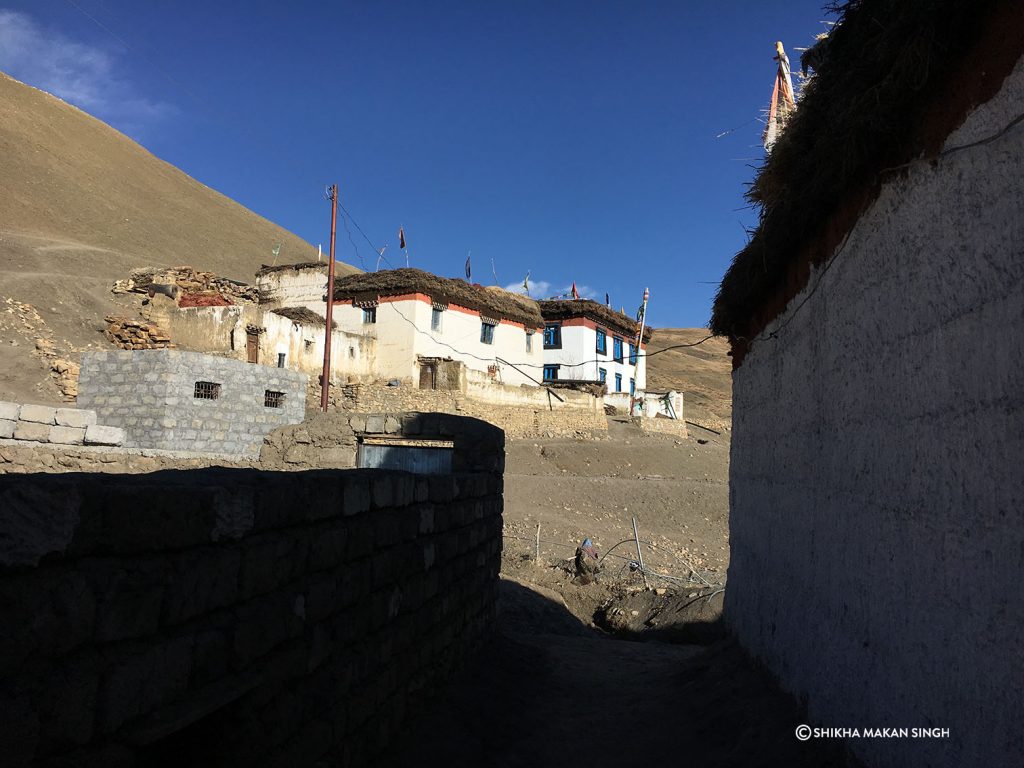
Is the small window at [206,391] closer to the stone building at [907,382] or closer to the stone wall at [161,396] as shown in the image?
the stone wall at [161,396]

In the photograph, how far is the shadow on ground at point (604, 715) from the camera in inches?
179

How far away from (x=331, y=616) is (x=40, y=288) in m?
32.0

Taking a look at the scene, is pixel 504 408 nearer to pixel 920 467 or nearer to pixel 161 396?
pixel 161 396

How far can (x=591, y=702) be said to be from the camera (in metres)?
6.52

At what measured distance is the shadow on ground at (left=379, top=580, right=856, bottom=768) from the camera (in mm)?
4547

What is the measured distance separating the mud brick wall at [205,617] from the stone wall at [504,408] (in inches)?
729

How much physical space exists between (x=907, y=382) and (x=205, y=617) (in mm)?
3126

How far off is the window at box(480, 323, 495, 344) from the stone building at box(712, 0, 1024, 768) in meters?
27.3

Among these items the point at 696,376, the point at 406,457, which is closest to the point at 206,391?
the point at 406,457

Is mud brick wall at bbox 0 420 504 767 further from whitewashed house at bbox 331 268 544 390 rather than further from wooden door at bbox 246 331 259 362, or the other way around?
whitewashed house at bbox 331 268 544 390

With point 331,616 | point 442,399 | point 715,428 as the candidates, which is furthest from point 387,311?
point 331,616

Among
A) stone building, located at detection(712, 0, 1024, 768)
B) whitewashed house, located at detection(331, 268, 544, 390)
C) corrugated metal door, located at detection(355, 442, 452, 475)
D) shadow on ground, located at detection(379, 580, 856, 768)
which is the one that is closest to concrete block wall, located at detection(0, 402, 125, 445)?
corrugated metal door, located at detection(355, 442, 452, 475)

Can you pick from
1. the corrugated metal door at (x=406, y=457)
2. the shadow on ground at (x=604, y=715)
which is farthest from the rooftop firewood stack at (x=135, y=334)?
the shadow on ground at (x=604, y=715)

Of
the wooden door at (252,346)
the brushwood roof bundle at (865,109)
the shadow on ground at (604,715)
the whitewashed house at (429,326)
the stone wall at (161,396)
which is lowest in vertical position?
A: the shadow on ground at (604,715)
